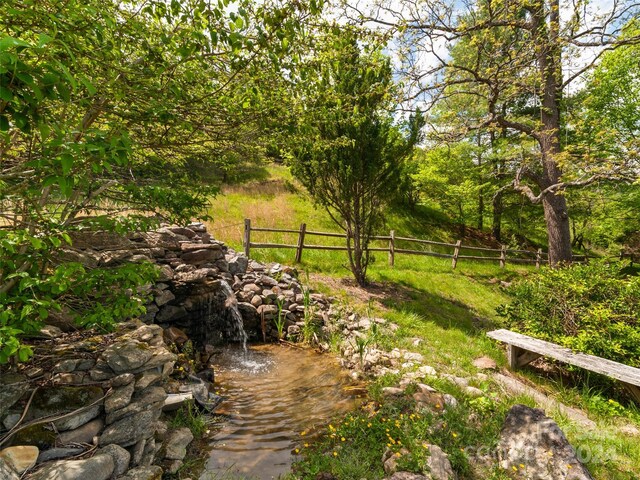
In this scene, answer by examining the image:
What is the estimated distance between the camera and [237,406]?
497cm

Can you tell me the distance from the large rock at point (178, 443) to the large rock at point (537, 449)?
3.48 meters

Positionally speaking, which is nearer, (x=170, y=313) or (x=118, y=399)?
(x=118, y=399)

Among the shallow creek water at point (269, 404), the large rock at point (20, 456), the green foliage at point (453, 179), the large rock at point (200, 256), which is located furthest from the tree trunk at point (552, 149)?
the large rock at point (20, 456)

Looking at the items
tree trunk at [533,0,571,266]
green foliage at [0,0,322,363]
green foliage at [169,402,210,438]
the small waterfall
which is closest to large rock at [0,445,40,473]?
green foliage at [0,0,322,363]

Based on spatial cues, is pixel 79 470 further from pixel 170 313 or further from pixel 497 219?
pixel 497 219

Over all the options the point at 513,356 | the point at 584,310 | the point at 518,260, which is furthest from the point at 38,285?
the point at 518,260

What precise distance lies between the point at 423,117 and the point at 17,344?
30.5ft

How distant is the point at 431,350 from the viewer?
6.50 meters

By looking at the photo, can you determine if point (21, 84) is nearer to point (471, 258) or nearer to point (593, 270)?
point (593, 270)

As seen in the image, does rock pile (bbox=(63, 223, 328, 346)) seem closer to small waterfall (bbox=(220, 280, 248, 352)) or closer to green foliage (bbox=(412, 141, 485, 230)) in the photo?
small waterfall (bbox=(220, 280, 248, 352))

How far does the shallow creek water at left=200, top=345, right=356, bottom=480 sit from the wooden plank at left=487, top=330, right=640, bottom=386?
3190 millimetres

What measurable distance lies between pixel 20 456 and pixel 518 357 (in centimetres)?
709

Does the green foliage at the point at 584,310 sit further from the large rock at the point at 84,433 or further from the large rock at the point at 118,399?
the large rock at the point at 84,433

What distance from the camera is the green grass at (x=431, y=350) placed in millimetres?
3643
